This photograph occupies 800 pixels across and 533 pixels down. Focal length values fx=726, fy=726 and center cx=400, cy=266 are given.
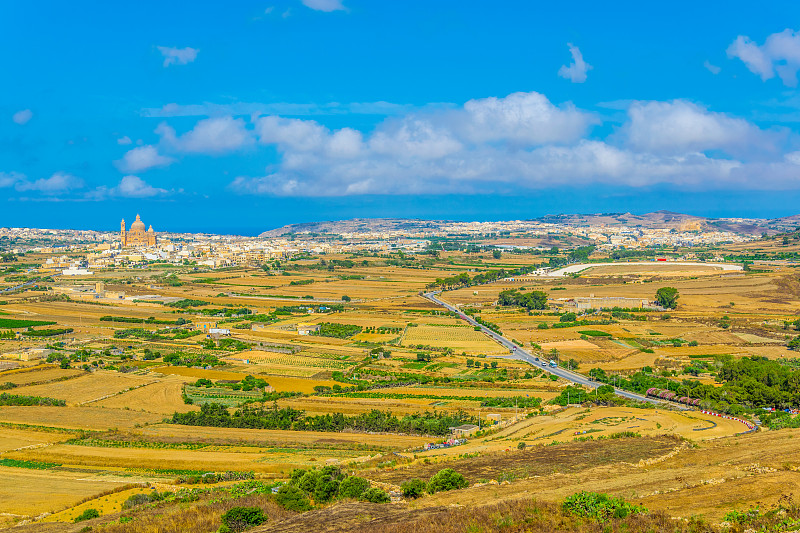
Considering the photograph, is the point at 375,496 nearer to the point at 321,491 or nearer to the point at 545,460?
the point at 321,491

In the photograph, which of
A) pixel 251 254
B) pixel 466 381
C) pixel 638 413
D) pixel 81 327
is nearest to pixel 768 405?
pixel 638 413

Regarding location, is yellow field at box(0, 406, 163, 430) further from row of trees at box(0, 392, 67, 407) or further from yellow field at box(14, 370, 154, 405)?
yellow field at box(14, 370, 154, 405)

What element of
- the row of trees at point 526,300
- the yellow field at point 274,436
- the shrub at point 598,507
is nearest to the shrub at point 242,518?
the shrub at point 598,507

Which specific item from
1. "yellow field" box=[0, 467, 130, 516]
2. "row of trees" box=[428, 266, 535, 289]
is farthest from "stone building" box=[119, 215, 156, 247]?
"yellow field" box=[0, 467, 130, 516]

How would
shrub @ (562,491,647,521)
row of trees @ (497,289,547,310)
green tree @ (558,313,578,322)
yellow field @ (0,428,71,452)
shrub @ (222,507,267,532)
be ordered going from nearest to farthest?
1. shrub @ (562,491,647,521)
2. shrub @ (222,507,267,532)
3. yellow field @ (0,428,71,452)
4. green tree @ (558,313,578,322)
5. row of trees @ (497,289,547,310)

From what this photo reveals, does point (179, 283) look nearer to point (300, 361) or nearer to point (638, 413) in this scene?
point (300, 361)
